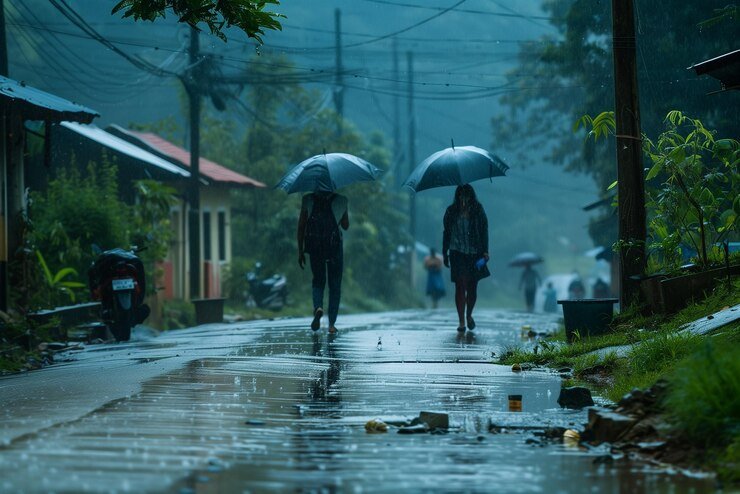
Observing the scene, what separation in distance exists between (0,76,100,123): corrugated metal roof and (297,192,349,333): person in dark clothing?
12.2ft

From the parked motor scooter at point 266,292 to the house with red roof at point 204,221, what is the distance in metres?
1.32

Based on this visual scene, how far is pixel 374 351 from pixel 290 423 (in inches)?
217

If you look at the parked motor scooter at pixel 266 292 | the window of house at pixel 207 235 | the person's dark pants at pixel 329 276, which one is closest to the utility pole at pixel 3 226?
the person's dark pants at pixel 329 276

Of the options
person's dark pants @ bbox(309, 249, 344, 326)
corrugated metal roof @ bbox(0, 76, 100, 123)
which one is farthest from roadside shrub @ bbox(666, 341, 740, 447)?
corrugated metal roof @ bbox(0, 76, 100, 123)

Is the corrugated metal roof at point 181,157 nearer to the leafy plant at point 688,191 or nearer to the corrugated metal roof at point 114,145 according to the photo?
the corrugated metal roof at point 114,145

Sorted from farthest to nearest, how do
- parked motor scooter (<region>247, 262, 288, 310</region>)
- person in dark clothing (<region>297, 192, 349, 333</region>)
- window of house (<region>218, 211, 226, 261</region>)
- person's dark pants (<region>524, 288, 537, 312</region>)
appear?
person's dark pants (<region>524, 288, 537, 312</region>) < window of house (<region>218, 211, 226, 261</region>) < parked motor scooter (<region>247, 262, 288, 310</region>) < person in dark clothing (<region>297, 192, 349, 333</region>)

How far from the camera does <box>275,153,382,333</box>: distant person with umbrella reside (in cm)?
1593

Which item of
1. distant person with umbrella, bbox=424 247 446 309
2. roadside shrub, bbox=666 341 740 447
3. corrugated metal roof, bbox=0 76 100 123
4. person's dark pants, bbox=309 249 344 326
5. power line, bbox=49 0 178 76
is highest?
power line, bbox=49 0 178 76

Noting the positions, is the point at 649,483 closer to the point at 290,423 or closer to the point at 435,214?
the point at 290,423

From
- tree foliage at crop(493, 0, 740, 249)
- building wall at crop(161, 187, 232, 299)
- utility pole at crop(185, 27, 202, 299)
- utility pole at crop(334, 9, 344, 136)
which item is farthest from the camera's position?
utility pole at crop(334, 9, 344, 136)

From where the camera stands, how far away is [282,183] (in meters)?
16.3

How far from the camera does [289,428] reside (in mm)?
7867

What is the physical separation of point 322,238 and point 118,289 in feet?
14.2

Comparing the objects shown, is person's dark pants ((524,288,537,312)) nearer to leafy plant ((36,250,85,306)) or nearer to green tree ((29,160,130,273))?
green tree ((29,160,130,273))
